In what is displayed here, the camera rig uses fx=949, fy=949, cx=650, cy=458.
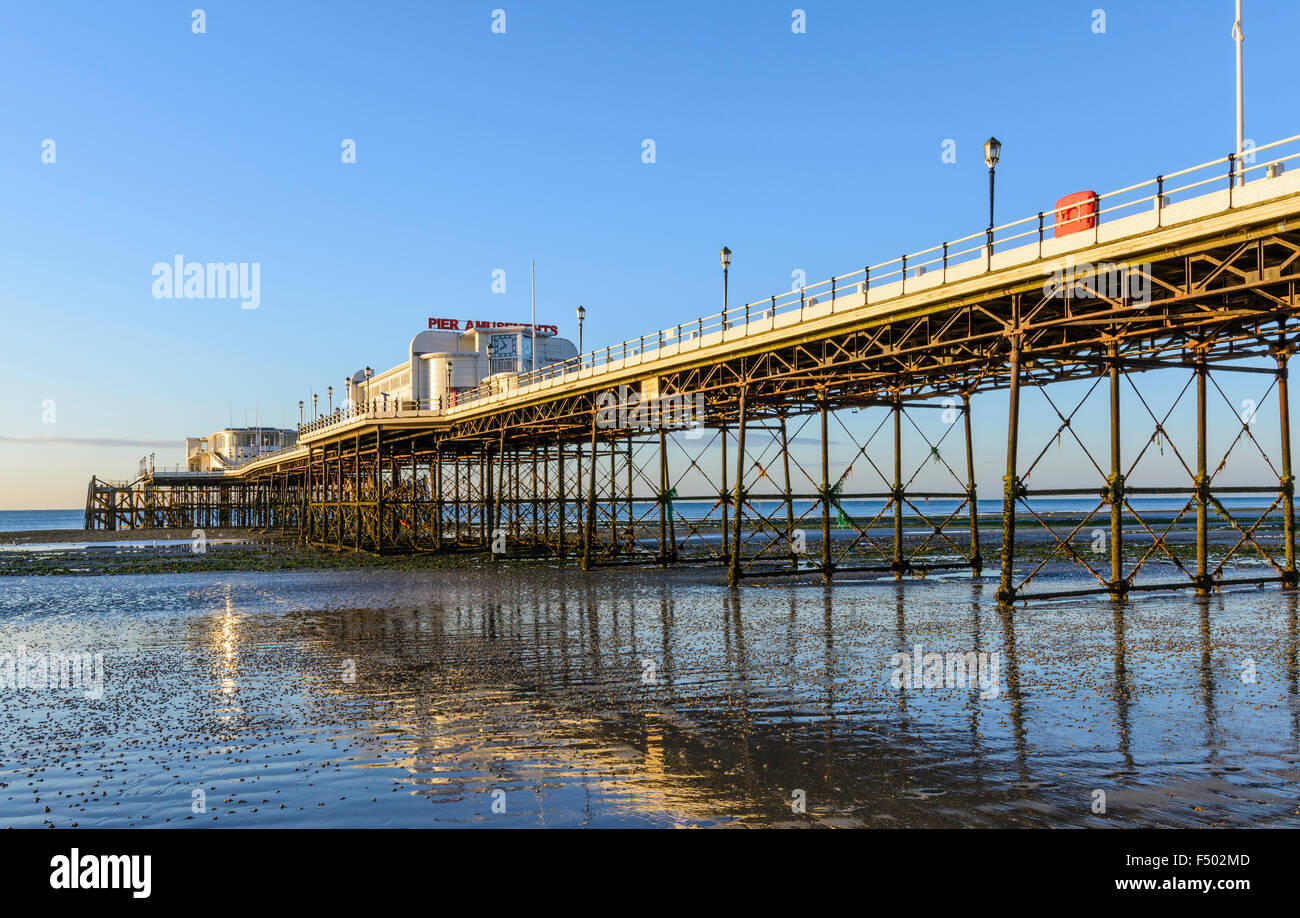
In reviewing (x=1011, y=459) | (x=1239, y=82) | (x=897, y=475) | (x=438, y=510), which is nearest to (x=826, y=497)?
(x=897, y=475)

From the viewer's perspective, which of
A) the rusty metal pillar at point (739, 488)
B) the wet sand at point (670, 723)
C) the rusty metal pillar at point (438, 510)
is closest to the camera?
the wet sand at point (670, 723)

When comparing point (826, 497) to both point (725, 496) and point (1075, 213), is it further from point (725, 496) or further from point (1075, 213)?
point (1075, 213)

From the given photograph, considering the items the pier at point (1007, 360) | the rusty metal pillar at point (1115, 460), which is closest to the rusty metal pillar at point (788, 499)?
the pier at point (1007, 360)

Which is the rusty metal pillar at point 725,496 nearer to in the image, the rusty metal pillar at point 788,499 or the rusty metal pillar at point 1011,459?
the rusty metal pillar at point 788,499

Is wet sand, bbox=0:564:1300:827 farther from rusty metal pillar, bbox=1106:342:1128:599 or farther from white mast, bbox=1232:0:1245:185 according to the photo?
white mast, bbox=1232:0:1245:185

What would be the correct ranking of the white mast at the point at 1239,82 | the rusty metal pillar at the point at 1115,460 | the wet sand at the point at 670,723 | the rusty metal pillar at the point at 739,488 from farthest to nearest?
the rusty metal pillar at the point at 739,488
the rusty metal pillar at the point at 1115,460
the white mast at the point at 1239,82
the wet sand at the point at 670,723

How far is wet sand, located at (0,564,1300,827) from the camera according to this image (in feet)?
26.3

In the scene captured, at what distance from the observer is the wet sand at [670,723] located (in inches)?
316

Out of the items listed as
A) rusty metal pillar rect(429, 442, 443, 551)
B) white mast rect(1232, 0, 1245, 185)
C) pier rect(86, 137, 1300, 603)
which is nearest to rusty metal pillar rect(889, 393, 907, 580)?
pier rect(86, 137, 1300, 603)

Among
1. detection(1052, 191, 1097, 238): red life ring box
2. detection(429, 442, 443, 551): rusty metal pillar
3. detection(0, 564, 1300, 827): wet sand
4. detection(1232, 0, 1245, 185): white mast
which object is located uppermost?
detection(1232, 0, 1245, 185): white mast

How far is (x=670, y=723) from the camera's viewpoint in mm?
11188
